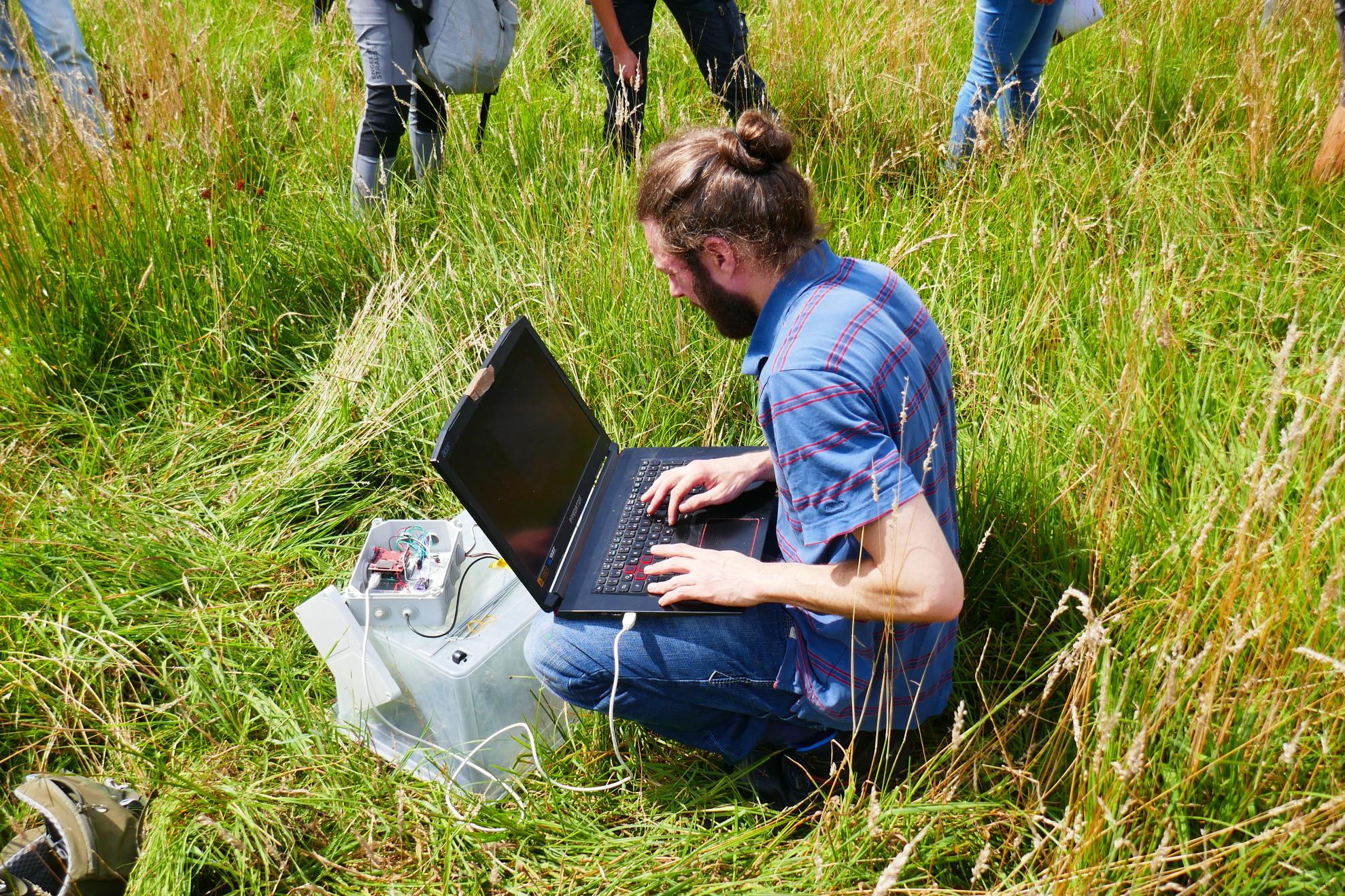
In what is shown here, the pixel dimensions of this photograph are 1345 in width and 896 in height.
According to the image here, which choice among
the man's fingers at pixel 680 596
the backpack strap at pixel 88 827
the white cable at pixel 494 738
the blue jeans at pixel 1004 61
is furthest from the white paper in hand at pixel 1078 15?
the backpack strap at pixel 88 827

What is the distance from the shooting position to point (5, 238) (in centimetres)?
299

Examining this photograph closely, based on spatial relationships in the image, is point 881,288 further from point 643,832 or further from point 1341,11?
point 1341,11

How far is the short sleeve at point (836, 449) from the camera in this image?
4.73 ft

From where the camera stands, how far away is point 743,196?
1672 millimetres

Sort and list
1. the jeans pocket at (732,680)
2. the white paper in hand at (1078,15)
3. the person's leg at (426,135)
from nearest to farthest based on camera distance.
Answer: the jeans pocket at (732,680) → the white paper in hand at (1078,15) → the person's leg at (426,135)

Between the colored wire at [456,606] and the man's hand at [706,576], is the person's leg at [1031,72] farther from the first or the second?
the colored wire at [456,606]

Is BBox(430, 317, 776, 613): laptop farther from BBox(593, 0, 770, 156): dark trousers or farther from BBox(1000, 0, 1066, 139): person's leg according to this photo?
BBox(1000, 0, 1066, 139): person's leg

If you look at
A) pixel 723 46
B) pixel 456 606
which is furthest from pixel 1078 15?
pixel 456 606

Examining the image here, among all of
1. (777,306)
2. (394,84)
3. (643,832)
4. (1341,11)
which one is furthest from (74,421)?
(1341,11)

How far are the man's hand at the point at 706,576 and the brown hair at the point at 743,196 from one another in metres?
0.54

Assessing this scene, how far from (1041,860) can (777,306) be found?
1004 millimetres

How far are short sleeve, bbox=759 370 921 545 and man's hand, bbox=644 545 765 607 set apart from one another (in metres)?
0.25

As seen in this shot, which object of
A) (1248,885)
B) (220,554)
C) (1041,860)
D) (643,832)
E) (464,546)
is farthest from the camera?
(220,554)

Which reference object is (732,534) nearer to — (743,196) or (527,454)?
(527,454)
